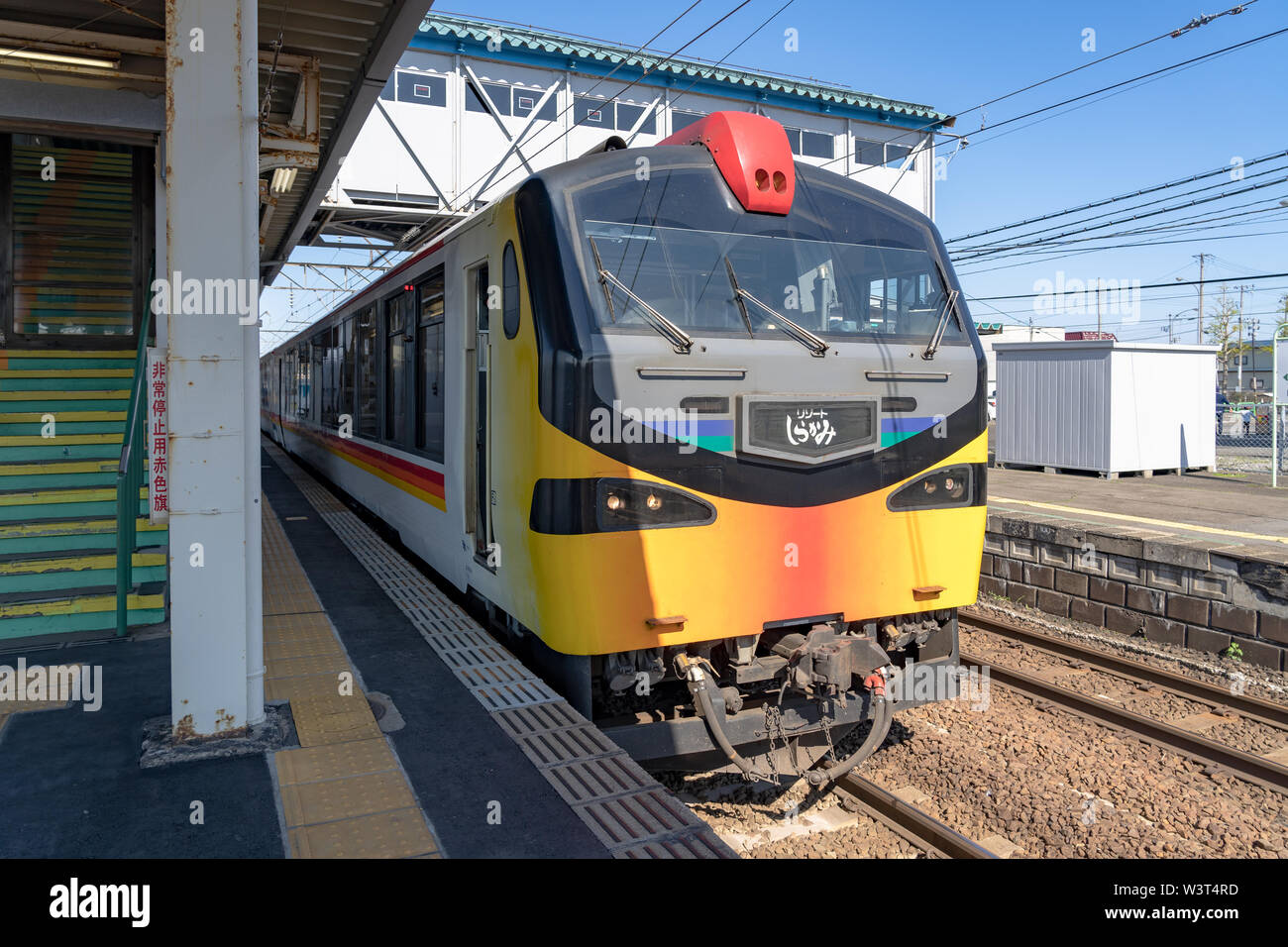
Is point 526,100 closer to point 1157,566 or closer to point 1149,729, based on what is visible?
point 1157,566

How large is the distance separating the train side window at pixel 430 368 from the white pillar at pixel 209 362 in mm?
2389

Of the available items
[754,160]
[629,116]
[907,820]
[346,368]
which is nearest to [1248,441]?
[629,116]

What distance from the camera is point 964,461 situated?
16.3 ft

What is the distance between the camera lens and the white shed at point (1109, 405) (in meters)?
14.8

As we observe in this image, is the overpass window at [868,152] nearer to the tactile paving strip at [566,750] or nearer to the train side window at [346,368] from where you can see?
the train side window at [346,368]

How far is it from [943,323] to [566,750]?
120 inches

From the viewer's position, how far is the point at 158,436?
13.3 feet

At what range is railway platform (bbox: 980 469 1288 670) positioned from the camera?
24.0ft

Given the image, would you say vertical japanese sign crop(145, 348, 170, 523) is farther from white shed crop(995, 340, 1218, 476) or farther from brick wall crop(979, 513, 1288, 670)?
white shed crop(995, 340, 1218, 476)

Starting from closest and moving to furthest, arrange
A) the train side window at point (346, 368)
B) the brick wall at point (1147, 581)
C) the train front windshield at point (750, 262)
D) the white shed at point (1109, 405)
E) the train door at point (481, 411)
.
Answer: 1. the train front windshield at point (750, 262)
2. the train door at point (481, 411)
3. the brick wall at point (1147, 581)
4. the train side window at point (346, 368)
5. the white shed at point (1109, 405)

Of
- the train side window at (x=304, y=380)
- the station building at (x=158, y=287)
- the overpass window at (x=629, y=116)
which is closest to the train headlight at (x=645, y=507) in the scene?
the station building at (x=158, y=287)

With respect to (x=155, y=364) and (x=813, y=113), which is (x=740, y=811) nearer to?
(x=155, y=364)

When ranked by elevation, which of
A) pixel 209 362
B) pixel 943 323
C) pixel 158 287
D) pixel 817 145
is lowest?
pixel 209 362
